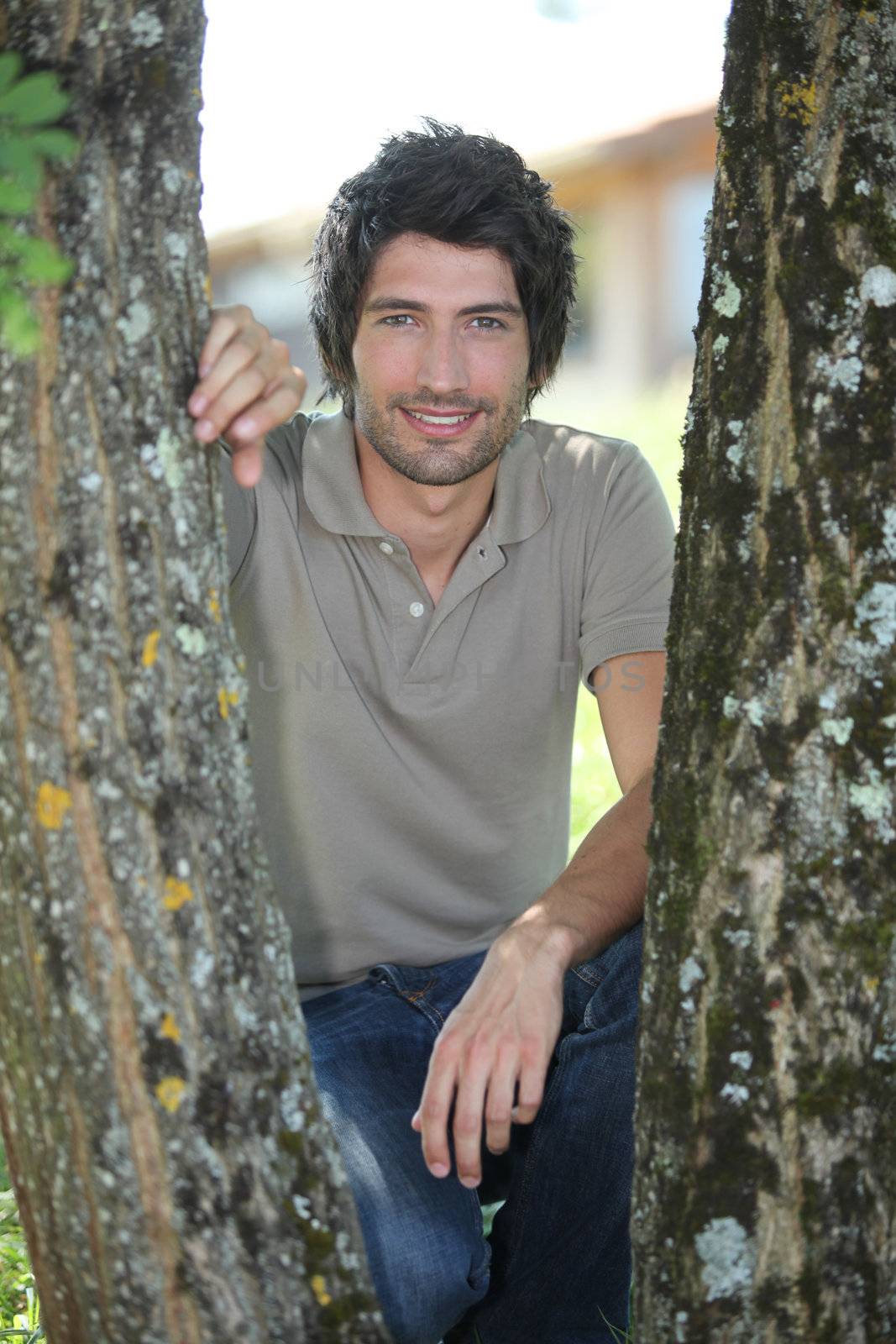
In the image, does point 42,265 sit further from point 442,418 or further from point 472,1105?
point 442,418

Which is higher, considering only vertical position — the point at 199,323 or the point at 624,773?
the point at 199,323

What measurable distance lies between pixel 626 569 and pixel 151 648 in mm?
1348

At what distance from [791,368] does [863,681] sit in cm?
34

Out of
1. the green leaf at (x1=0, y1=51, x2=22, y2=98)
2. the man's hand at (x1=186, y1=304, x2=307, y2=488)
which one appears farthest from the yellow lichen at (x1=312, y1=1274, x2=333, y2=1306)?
the green leaf at (x1=0, y1=51, x2=22, y2=98)

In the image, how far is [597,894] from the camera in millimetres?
2229

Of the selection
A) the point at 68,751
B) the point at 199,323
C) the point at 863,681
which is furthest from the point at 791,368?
the point at 68,751

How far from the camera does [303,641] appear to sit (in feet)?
8.45

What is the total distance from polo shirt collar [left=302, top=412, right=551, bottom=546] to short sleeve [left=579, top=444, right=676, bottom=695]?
0.41ft

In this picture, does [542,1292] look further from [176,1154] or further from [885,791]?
[885,791]

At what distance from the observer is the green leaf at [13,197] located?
1285mm

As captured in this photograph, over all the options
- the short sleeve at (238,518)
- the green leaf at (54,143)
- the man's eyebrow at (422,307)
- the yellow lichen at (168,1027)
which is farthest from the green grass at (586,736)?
the green leaf at (54,143)

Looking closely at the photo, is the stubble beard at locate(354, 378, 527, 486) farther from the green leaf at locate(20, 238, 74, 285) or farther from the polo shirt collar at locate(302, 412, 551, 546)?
the green leaf at locate(20, 238, 74, 285)

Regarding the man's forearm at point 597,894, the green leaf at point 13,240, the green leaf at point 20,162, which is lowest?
the man's forearm at point 597,894

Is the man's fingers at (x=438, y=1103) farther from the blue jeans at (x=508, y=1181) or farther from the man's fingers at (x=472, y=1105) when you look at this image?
the blue jeans at (x=508, y=1181)
